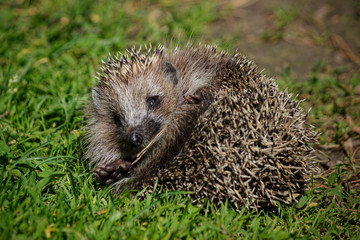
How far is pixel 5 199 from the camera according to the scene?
283 centimetres

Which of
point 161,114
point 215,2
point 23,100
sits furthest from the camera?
point 215,2

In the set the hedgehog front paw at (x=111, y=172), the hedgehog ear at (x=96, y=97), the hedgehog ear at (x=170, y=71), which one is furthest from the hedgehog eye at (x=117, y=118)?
the hedgehog ear at (x=170, y=71)

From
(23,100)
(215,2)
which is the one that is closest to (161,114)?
(23,100)

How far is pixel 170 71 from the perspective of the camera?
3.74m

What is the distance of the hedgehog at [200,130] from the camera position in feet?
9.40

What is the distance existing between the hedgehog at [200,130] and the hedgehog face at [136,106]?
0.01 meters

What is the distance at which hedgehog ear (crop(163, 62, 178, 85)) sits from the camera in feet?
12.2

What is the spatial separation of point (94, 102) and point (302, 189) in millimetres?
2287

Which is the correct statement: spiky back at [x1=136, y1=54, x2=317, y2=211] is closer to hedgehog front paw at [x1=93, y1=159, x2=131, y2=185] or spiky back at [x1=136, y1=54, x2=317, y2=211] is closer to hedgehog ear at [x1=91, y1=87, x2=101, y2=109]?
hedgehog front paw at [x1=93, y1=159, x2=131, y2=185]

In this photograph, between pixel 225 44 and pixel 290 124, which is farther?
pixel 225 44

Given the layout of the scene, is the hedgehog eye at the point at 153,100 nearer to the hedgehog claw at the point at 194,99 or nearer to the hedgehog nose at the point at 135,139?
the hedgehog claw at the point at 194,99

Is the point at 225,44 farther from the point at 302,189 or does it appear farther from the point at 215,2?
the point at 302,189

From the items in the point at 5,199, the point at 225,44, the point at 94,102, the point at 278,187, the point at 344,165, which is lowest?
the point at 5,199

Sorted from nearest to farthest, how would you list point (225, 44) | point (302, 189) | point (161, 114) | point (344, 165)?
point (302, 189) < point (161, 114) < point (344, 165) < point (225, 44)
